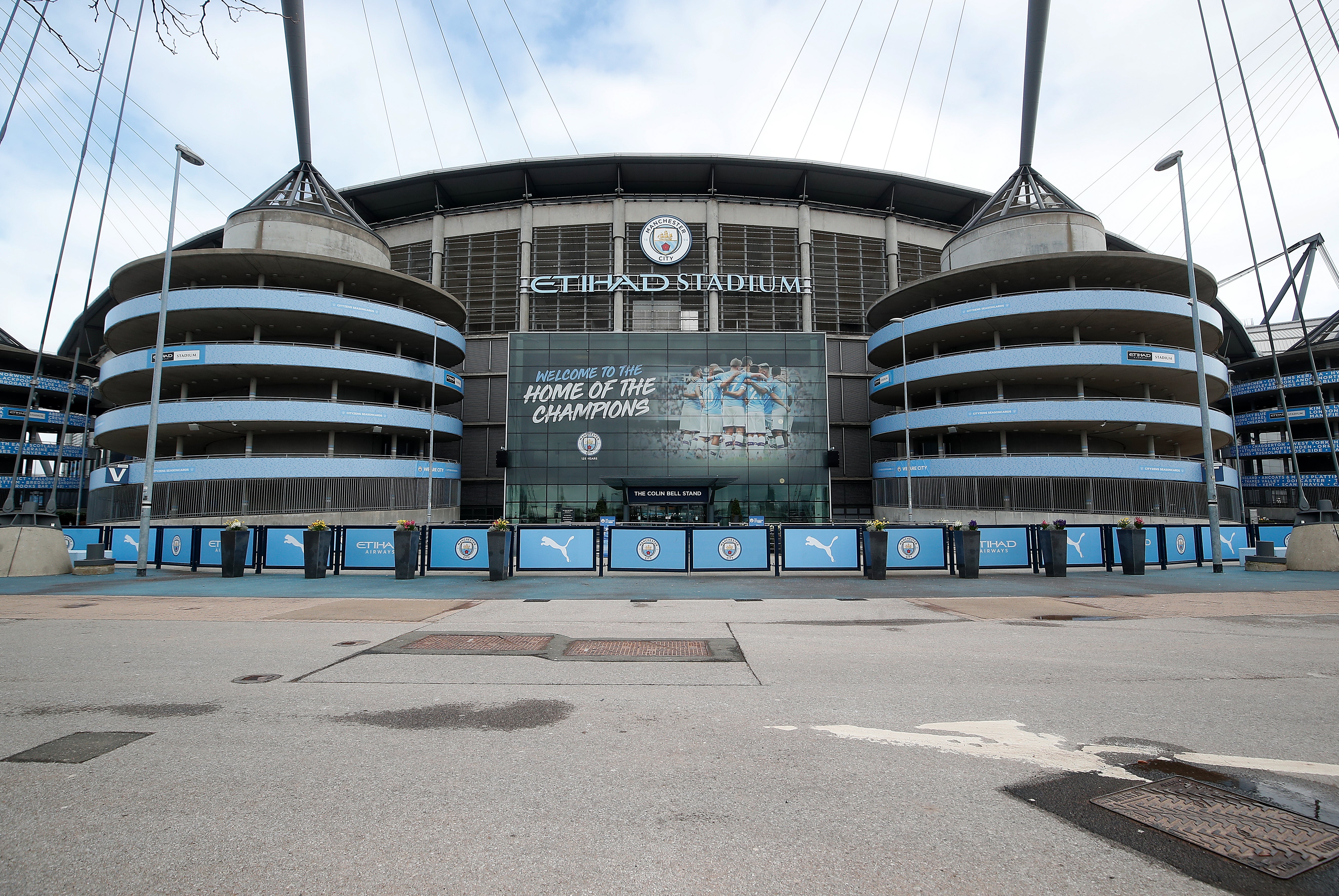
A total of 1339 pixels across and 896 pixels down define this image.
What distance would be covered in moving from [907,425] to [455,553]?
29.0 metres

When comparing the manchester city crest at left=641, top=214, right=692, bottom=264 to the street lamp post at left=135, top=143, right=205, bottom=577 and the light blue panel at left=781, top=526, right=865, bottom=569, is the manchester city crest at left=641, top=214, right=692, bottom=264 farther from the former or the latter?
the light blue panel at left=781, top=526, right=865, bottom=569

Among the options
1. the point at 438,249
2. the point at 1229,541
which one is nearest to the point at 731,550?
the point at 1229,541

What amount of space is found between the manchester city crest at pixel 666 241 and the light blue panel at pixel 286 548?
36616mm

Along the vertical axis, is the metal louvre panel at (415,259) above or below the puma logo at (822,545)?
above

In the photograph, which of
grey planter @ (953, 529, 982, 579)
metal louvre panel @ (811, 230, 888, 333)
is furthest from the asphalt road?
metal louvre panel @ (811, 230, 888, 333)

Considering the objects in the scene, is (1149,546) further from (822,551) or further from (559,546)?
(559,546)

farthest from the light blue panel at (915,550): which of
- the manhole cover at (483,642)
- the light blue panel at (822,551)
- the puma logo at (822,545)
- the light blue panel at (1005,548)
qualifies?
the manhole cover at (483,642)

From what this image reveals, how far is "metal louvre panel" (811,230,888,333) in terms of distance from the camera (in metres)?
51.7

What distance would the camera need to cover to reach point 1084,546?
66.2ft

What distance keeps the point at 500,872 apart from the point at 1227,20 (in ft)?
161

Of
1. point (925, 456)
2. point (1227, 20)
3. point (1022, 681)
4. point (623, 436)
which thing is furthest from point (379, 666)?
point (1227, 20)

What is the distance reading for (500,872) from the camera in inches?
115

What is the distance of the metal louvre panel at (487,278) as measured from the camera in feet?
168

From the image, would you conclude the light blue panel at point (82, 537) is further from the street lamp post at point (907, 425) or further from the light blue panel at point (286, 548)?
the street lamp post at point (907, 425)
